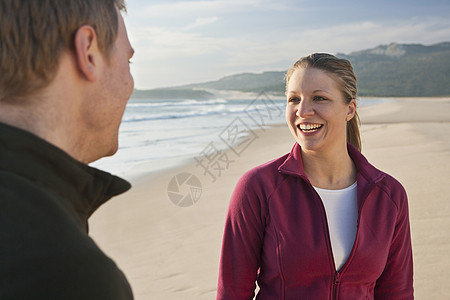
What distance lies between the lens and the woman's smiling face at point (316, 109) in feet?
8.07

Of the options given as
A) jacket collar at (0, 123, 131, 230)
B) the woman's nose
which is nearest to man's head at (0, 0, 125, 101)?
jacket collar at (0, 123, 131, 230)

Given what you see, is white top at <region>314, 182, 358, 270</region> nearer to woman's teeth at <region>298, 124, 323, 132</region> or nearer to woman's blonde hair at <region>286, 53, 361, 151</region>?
woman's teeth at <region>298, 124, 323, 132</region>

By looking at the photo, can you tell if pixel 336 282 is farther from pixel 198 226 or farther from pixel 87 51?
pixel 198 226

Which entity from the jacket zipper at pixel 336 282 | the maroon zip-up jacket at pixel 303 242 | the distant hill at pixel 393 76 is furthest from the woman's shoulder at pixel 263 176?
the distant hill at pixel 393 76

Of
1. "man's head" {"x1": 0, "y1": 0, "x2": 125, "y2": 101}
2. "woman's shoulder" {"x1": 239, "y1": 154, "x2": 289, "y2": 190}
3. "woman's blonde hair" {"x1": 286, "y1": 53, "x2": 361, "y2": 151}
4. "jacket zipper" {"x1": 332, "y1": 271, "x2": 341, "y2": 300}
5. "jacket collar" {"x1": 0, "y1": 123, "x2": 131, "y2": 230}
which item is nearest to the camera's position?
"jacket collar" {"x1": 0, "y1": 123, "x2": 131, "y2": 230}

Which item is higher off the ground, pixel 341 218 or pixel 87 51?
pixel 87 51

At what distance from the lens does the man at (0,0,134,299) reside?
694 millimetres

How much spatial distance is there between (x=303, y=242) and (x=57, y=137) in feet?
5.06

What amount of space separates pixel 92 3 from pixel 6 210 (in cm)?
54

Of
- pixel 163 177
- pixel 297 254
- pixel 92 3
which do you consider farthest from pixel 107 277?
pixel 163 177

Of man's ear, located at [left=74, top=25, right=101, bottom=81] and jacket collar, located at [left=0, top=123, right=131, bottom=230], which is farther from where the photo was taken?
man's ear, located at [left=74, top=25, right=101, bottom=81]

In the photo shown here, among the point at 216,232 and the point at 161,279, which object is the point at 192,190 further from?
the point at 161,279

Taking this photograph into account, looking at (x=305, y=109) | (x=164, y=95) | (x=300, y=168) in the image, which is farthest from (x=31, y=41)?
(x=164, y=95)

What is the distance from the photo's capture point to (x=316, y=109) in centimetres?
248
